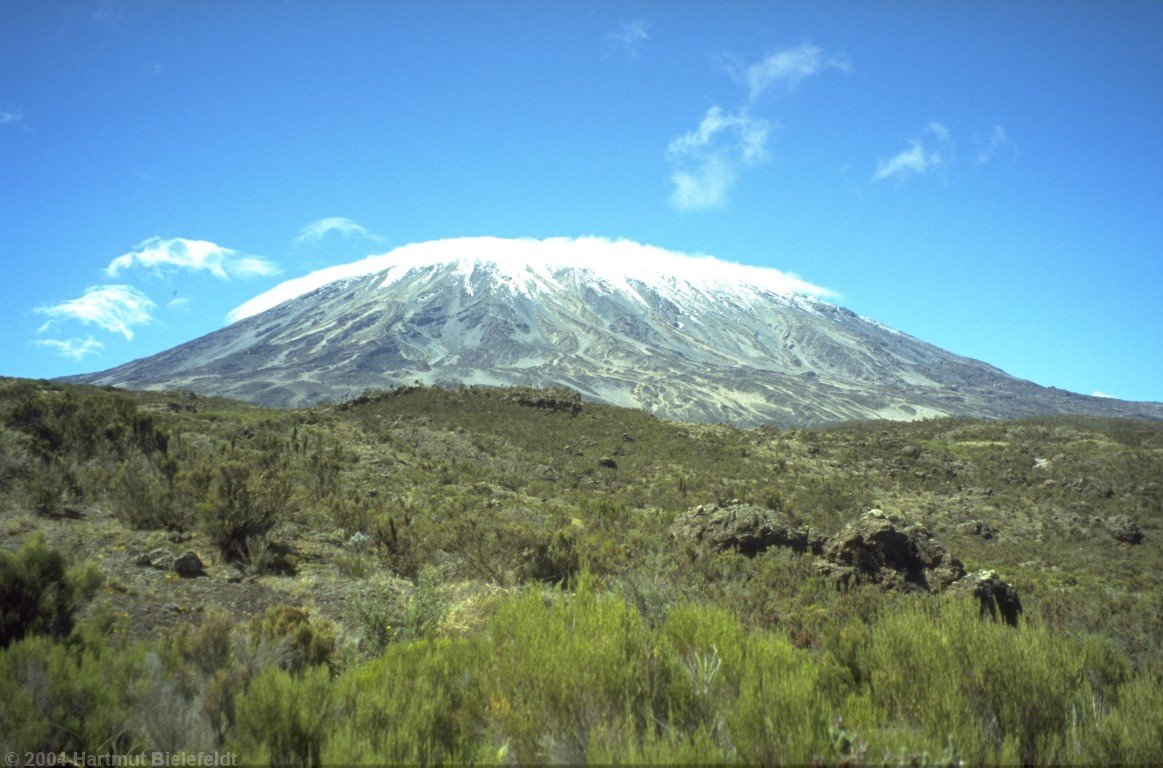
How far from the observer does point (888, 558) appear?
9320 mm

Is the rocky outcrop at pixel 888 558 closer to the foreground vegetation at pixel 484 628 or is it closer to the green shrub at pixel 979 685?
the foreground vegetation at pixel 484 628

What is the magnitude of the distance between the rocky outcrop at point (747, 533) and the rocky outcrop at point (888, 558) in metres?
0.69

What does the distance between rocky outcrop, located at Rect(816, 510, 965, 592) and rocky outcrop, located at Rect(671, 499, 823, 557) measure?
0.69 meters

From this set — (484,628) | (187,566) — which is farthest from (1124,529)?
(187,566)

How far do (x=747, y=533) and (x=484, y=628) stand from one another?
19.3ft

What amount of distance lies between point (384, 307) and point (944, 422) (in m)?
176

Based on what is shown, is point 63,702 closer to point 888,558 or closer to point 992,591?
point 992,591

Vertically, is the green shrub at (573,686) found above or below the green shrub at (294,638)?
above

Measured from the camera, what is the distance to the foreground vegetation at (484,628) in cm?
273

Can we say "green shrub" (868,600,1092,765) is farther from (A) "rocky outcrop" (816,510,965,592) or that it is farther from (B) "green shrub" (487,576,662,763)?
(A) "rocky outcrop" (816,510,965,592)

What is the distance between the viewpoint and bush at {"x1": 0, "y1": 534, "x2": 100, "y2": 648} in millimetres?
3771

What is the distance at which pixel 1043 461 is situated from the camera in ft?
87.2

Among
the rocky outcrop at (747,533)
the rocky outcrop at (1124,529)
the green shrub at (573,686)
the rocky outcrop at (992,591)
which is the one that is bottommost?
the rocky outcrop at (1124,529)

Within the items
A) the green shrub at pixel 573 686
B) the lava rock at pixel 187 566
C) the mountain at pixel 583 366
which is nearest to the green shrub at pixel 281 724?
the green shrub at pixel 573 686
